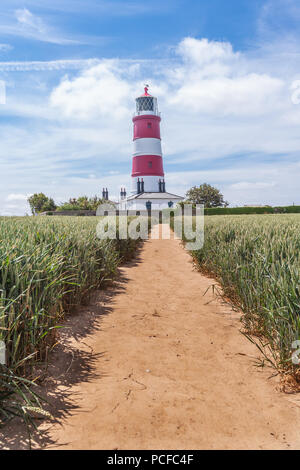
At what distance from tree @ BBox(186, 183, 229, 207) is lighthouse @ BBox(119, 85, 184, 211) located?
4839 millimetres

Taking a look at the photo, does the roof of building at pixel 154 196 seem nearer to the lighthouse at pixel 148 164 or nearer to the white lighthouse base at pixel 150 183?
the lighthouse at pixel 148 164

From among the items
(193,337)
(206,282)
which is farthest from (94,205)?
(193,337)

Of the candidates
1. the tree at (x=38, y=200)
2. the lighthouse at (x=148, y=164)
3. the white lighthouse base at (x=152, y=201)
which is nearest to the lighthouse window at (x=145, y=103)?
the lighthouse at (x=148, y=164)

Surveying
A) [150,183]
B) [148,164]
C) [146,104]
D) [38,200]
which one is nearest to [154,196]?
[150,183]

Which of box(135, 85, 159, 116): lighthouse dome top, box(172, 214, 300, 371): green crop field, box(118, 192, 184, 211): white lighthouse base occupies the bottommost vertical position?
box(172, 214, 300, 371): green crop field

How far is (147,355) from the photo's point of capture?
12.6 ft

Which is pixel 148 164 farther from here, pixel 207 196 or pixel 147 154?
pixel 207 196

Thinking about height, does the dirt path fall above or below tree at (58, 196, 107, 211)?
below

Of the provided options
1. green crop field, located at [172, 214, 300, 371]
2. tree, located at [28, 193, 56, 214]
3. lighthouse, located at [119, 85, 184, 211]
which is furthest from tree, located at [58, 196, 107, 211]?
green crop field, located at [172, 214, 300, 371]

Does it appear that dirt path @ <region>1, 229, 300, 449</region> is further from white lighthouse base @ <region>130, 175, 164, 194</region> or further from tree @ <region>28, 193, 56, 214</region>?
tree @ <region>28, 193, 56, 214</region>

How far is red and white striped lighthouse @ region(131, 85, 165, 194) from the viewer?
160ft

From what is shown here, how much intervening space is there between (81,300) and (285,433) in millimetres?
3898

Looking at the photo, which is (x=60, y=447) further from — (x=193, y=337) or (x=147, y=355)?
(x=193, y=337)

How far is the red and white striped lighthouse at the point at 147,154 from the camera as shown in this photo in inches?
1919
